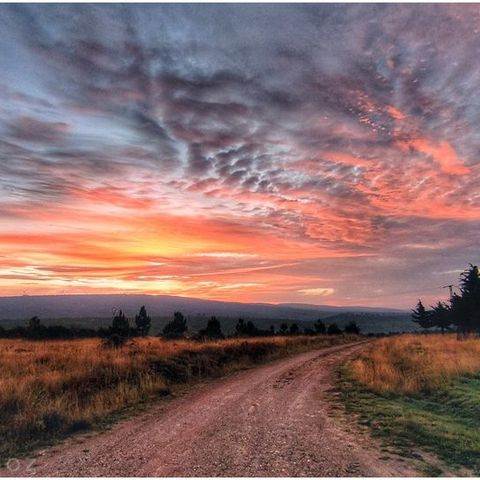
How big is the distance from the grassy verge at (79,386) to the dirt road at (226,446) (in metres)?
0.95

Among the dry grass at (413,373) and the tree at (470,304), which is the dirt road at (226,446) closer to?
the dry grass at (413,373)

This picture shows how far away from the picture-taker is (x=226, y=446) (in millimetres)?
8875

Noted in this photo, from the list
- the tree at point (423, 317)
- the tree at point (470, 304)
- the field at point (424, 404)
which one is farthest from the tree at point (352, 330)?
the field at point (424, 404)

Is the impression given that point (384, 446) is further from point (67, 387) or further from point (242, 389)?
point (67, 387)

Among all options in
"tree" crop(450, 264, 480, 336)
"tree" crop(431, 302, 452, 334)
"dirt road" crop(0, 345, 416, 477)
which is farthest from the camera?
"tree" crop(431, 302, 452, 334)

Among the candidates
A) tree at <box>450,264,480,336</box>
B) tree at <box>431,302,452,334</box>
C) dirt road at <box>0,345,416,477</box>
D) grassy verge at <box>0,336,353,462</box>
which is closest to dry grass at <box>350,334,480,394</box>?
dirt road at <box>0,345,416,477</box>

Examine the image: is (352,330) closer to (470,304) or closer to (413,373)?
(470,304)

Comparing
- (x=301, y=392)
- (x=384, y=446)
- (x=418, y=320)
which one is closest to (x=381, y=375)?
(x=301, y=392)

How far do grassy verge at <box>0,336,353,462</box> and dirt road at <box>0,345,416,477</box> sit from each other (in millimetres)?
949

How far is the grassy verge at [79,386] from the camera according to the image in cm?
1002

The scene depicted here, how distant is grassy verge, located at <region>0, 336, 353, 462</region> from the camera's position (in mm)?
10023

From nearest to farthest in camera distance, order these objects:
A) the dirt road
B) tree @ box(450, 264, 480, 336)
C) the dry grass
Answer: the dirt road
the dry grass
tree @ box(450, 264, 480, 336)

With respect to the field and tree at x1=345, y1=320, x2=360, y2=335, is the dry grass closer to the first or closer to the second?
the field

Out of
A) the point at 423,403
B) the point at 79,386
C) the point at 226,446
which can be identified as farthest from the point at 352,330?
the point at 226,446
